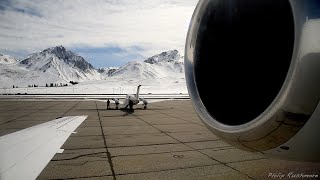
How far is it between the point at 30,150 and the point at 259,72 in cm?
357

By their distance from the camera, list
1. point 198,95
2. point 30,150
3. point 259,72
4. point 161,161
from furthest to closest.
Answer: point 161,161 < point 30,150 < point 198,95 < point 259,72

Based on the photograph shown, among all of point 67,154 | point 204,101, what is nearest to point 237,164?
point 67,154

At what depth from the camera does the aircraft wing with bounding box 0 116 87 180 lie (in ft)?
11.7

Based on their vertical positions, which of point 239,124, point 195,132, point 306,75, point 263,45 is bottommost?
point 195,132

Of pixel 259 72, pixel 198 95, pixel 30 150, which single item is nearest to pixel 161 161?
pixel 30 150

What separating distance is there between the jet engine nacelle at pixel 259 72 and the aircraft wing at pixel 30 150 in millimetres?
2232

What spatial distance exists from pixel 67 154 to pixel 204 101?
24.0 feet

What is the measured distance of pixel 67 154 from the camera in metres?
9.07

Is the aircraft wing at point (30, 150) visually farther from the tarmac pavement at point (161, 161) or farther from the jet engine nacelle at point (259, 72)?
the jet engine nacelle at point (259, 72)

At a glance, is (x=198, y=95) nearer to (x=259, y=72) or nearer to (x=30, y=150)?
(x=259, y=72)

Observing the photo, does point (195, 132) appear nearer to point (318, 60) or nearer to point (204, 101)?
point (204, 101)

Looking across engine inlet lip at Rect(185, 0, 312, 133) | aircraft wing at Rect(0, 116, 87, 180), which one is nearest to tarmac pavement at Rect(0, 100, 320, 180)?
aircraft wing at Rect(0, 116, 87, 180)

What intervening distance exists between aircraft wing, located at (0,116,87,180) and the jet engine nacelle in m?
2.23

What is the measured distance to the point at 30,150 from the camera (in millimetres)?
4496
